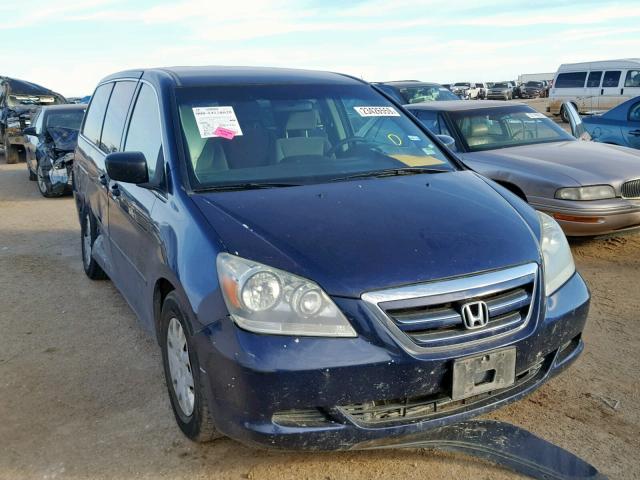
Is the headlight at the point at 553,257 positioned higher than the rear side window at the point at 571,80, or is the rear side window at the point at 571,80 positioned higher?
the headlight at the point at 553,257

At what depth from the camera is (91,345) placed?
4.39 m

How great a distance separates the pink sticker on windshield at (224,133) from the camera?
352cm

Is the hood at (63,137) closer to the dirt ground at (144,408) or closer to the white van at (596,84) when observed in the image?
the dirt ground at (144,408)

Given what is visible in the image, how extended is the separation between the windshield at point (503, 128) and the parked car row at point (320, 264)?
3.23 meters

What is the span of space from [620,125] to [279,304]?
870 centimetres

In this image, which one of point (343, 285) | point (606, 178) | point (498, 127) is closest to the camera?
point (343, 285)

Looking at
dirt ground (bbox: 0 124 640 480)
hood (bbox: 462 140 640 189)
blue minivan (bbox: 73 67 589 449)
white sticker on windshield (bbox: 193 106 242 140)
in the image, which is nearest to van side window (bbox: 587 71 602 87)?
hood (bbox: 462 140 640 189)

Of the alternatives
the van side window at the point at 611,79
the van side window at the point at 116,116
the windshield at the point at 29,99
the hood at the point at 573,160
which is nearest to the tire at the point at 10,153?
the windshield at the point at 29,99

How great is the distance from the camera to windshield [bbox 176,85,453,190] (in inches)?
135

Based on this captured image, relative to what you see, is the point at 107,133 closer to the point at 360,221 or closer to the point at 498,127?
the point at 360,221

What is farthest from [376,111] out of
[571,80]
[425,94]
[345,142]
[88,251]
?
[571,80]

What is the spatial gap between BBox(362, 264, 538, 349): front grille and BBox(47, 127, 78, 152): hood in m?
9.33

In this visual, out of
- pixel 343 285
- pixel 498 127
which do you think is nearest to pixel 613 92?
pixel 498 127

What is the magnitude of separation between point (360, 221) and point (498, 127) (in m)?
5.00
